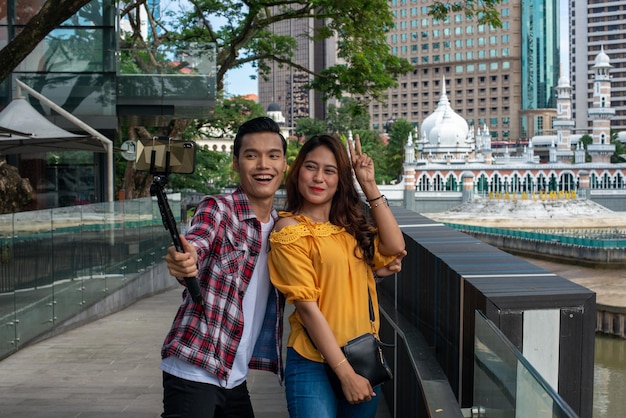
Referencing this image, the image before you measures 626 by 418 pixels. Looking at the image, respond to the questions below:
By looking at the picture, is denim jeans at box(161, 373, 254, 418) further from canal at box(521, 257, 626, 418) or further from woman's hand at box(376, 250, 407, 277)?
canal at box(521, 257, 626, 418)

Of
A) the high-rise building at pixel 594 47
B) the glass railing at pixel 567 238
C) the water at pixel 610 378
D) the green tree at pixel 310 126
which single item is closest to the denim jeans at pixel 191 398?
the water at pixel 610 378

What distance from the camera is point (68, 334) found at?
1017 centimetres

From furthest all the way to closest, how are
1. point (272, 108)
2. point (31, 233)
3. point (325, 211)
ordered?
point (272, 108), point (31, 233), point (325, 211)

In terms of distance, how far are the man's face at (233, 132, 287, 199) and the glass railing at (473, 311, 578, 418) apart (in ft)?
2.94

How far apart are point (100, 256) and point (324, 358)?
9.24 m

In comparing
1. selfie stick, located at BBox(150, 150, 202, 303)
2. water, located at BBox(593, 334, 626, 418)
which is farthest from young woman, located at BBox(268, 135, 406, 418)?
water, located at BBox(593, 334, 626, 418)

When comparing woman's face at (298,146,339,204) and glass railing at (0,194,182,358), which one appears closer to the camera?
woman's face at (298,146,339,204)

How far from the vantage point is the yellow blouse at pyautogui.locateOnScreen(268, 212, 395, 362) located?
3.05 meters

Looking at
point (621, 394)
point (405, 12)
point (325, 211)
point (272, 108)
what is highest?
point (405, 12)

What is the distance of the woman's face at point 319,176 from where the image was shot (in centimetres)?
327

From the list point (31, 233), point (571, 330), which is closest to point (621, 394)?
point (31, 233)

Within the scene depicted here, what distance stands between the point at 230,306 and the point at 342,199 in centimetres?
56

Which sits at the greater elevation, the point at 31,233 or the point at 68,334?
the point at 31,233

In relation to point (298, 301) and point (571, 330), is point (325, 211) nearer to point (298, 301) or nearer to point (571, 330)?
point (298, 301)
